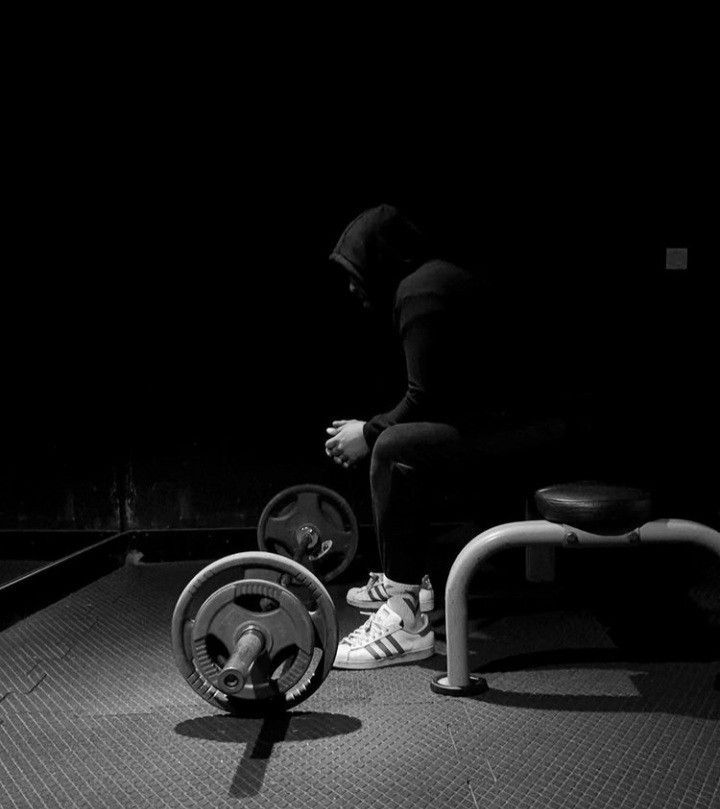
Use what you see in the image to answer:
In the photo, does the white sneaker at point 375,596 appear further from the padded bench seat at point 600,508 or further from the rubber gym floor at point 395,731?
the padded bench seat at point 600,508

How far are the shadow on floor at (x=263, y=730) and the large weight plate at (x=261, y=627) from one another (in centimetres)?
5

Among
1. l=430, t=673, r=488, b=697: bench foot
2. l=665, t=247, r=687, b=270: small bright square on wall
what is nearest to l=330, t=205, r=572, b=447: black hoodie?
l=430, t=673, r=488, b=697: bench foot

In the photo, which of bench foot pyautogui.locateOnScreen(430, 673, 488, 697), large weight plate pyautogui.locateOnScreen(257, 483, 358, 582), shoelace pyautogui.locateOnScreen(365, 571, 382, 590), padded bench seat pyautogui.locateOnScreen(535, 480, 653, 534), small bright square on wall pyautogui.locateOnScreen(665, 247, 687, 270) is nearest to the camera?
padded bench seat pyautogui.locateOnScreen(535, 480, 653, 534)

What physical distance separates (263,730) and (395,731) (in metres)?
0.25

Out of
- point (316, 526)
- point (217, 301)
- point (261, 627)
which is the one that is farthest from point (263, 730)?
point (217, 301)

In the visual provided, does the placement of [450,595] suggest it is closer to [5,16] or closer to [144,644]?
[144,644]

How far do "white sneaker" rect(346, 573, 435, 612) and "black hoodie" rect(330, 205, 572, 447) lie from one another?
1.83 feet

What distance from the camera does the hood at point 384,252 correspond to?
2.18 m

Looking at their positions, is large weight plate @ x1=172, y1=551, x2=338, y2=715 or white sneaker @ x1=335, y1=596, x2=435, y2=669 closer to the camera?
large weight plate @ x1=172, y1=551, x2=338, y2=715

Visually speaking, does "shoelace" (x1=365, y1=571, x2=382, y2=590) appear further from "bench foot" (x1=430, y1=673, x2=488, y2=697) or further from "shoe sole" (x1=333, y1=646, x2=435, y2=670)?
"bench foot" (x1=430, y1=673, x2=488, y2=697)

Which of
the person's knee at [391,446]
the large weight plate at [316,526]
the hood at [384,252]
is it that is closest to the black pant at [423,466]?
the person's knee at [391,446]

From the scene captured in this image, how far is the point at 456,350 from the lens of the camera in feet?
6.66

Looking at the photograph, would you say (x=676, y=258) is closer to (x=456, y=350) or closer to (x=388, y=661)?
(x=456, y=350)

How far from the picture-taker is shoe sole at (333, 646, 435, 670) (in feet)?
6.49
